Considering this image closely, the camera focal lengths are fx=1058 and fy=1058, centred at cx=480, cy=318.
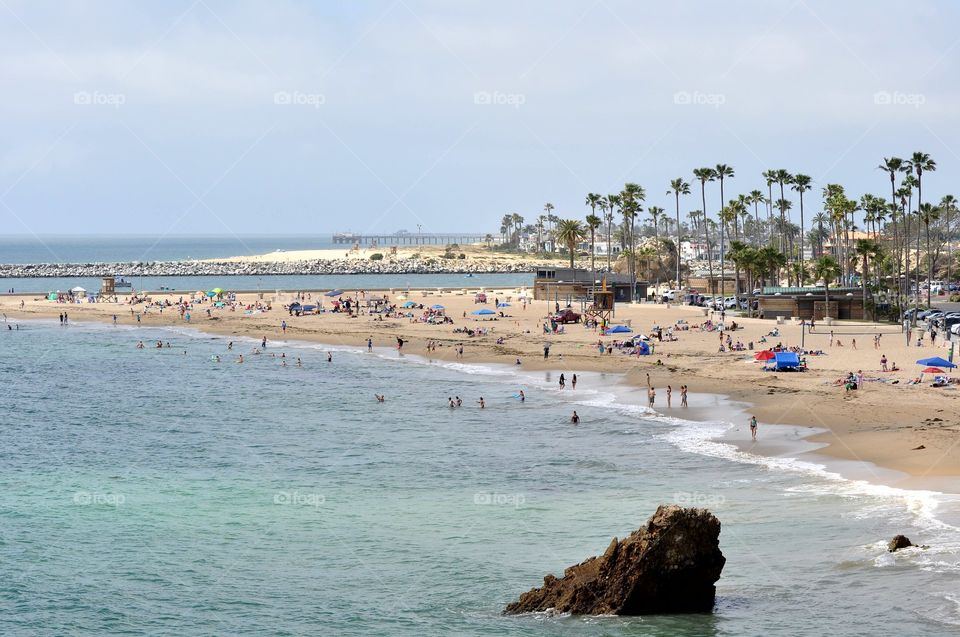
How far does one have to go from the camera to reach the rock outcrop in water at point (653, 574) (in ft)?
69.0

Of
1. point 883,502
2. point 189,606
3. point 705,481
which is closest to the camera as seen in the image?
point 189,606

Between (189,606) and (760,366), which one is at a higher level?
(760,366)

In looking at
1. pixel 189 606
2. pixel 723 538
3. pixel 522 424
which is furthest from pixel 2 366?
pixel 723 538

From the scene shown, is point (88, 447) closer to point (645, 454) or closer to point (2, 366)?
point (645, 454)

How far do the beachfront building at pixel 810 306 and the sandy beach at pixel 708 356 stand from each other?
299 cm

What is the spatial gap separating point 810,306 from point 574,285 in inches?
1303

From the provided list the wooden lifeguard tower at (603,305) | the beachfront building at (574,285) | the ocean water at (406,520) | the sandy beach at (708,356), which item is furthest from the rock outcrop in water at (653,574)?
the beachfront building at (574,285)

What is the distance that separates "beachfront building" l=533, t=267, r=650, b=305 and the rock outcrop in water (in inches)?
3350

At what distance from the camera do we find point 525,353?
231ft

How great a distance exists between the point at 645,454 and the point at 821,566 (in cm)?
1390

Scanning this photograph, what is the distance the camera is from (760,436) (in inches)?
1613

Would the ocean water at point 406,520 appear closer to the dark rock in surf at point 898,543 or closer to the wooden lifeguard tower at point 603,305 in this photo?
the dark rock in surf at point 898,543

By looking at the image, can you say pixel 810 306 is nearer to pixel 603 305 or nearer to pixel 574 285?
pixel 603 305

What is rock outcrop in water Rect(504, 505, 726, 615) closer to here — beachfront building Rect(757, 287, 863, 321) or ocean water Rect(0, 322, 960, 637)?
ocean water Rect(0, 322, 960, 637)
